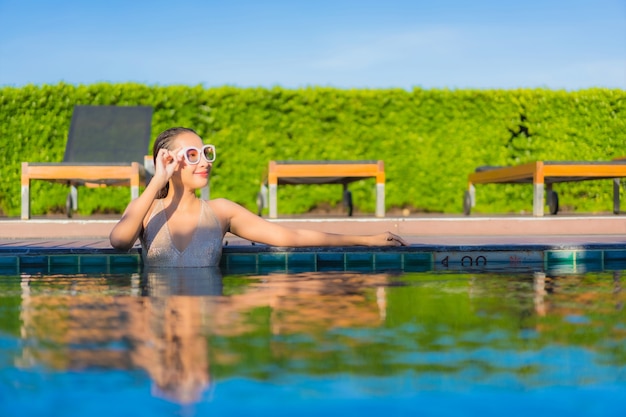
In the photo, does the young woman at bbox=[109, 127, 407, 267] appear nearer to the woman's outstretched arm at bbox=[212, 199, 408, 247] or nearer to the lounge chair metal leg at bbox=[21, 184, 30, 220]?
the woman's outstretched arm at bbox=[212, 199, 408, 247]

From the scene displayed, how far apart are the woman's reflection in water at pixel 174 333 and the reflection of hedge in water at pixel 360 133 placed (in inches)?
305

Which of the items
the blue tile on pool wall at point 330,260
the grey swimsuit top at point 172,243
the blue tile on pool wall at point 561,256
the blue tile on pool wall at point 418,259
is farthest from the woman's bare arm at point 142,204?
the blue tile on pool wall at point 561,256

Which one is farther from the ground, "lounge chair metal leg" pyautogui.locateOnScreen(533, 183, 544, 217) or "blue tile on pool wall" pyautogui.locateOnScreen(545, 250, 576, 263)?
"lounge chair metal leg" pyautogui.locateOnScreen(533, 183, 544, 217)

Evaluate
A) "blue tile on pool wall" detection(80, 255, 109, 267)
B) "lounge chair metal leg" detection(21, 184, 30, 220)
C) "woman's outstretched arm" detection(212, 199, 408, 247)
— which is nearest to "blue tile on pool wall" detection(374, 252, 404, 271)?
"woman's outstretched arm" detection(212, 199, 408, 247)

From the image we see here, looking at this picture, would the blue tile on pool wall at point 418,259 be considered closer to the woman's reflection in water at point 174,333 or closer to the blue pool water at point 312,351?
the blue pool water at point 312,351

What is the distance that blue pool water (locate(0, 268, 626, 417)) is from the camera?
1.47 meters

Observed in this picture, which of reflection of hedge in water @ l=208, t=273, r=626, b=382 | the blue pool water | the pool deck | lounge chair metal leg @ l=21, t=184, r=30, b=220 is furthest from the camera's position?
lounge chair metal leg @ l=21, t=184, r=30, b=220

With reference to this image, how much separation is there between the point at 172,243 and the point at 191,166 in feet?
1.53

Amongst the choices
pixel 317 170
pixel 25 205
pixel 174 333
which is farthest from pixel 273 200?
pixel 174 333

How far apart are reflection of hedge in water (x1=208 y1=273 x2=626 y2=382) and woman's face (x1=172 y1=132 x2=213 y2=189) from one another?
1.10 metres

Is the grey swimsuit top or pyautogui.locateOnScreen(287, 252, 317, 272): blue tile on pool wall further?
pyautogui.locateOnScreen(287, 252, 317, 272): blue tile on pool wall

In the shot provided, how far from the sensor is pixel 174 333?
2168 mm

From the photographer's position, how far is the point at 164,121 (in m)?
11.3

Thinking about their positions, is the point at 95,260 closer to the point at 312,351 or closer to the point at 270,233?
the point at 270,233
